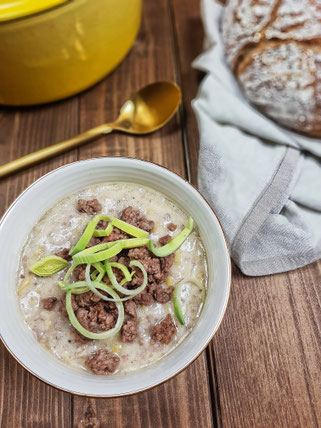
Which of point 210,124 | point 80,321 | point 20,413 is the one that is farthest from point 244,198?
point 20,413

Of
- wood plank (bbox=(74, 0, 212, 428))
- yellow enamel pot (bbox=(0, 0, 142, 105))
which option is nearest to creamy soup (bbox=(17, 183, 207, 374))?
wood plank (bbox=(74, 0, 212, 428))

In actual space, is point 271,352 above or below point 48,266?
below

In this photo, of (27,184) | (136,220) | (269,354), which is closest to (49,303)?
(136,220)

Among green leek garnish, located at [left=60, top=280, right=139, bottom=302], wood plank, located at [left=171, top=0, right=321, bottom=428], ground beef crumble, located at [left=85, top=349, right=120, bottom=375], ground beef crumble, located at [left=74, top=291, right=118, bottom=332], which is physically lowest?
wood plank, located at [left=171, top=0, right=321, bottom=428]

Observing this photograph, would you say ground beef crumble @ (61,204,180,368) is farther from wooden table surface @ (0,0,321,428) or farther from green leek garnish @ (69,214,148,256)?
wooden table surface @ (0,0,321,428)

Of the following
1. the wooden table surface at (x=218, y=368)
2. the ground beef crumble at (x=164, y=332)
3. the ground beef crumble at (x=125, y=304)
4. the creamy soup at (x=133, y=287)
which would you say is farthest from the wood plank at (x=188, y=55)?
the ground beef crumble at (x=164, y=332)

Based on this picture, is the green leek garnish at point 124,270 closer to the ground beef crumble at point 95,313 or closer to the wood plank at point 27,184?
the ground beef crumble at point 95,313

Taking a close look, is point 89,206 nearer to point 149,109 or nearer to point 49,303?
point 49,303
